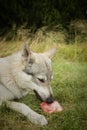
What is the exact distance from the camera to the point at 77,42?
34.1ft

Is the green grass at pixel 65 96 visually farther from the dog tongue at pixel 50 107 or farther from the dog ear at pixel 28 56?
the dog ear at pixel 28 56

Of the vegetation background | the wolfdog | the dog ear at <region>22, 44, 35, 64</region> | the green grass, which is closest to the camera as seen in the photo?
the green grass

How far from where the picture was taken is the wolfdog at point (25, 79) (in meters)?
5.04

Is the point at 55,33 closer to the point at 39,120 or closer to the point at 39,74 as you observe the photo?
the point at 39,74

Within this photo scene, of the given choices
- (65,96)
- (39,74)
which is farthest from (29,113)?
(65,96)

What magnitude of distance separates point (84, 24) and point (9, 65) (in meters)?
5.86

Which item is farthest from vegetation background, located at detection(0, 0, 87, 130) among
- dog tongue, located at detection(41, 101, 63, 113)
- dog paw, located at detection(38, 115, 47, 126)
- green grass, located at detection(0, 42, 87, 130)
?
dog paw, located at detection(38, 115, 47, 126)

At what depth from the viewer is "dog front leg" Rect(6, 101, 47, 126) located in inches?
186

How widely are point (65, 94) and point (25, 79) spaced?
3.62 ft

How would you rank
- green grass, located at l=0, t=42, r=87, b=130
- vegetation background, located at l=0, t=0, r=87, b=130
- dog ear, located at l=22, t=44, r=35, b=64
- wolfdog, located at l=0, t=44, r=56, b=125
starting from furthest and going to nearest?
vegetation background, located at l=0, t=0, r=87, b=130
dog ear, located at l=22, t=44, r=35, b=64
wolfdog, located at l=0, t=44, r=56, b=125
green grass, located at l=0, t=42, r=87, b=130

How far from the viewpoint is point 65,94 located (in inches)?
237

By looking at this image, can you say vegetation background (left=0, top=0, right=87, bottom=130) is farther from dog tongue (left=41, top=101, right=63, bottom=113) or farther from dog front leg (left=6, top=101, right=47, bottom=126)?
dog front leg (left=6, top=101, right=47, bottom=126)

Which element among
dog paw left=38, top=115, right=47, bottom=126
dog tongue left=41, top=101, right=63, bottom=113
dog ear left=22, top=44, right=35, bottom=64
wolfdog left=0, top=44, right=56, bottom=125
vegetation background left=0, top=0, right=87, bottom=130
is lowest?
vegetation background left=0, top=0, right=87, bottom=130

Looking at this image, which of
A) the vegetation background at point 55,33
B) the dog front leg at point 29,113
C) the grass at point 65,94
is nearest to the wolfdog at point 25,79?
the dog front leg at point 29,113
